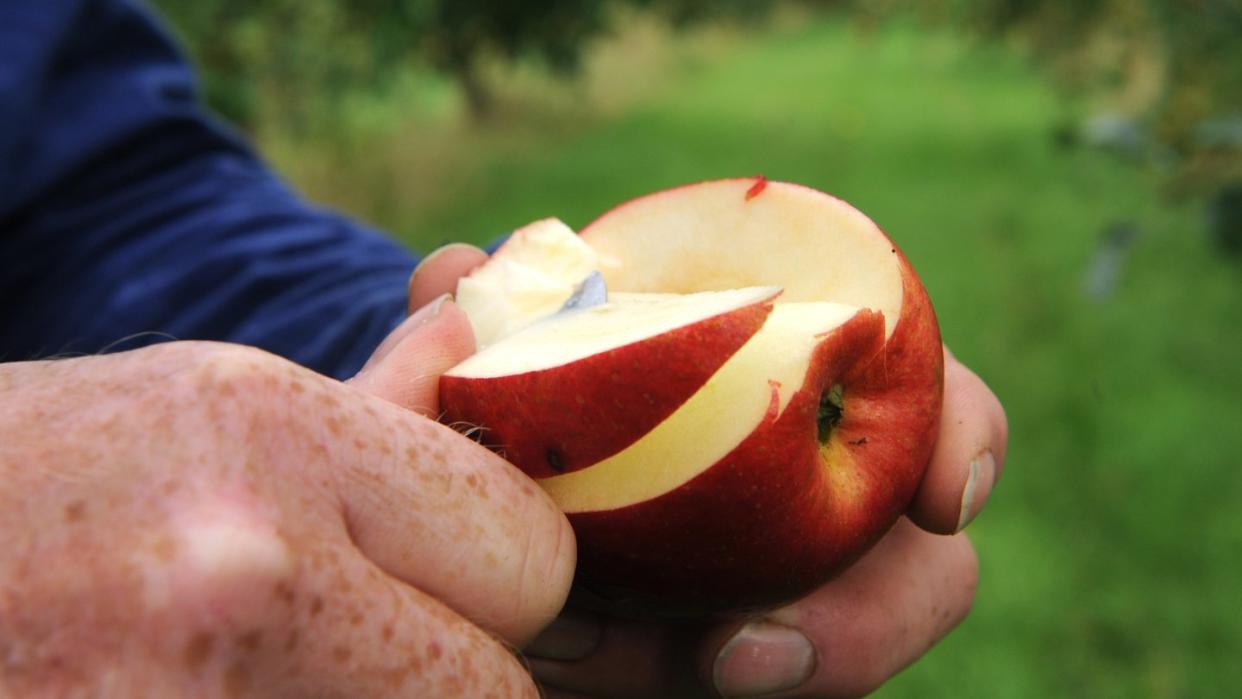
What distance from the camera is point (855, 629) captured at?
0.96 metres

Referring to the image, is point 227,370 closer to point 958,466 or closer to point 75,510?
point 75,510

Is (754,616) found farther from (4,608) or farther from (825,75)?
(825,75)

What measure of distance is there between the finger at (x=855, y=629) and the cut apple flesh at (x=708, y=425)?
22 cm

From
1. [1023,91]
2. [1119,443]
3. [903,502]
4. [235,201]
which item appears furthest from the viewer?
[1023,91]

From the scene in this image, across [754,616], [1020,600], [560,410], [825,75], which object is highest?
[560,410]

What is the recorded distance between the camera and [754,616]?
36.8 inches

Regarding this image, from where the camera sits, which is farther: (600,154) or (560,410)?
(600,154)

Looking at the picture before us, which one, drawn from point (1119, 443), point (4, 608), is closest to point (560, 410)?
point (4, 608)

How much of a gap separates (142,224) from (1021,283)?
419 cm

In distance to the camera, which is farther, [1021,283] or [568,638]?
[1021,283]

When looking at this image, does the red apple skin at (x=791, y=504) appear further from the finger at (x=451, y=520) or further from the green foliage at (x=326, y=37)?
the green foliage at (x=326, y=37)

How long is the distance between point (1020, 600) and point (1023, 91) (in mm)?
9618

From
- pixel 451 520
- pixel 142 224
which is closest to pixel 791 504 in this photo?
pixel 451 520

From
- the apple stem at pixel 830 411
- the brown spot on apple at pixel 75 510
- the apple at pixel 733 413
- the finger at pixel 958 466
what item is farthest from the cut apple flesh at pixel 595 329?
the brown spot on apple at pixel 75 510
